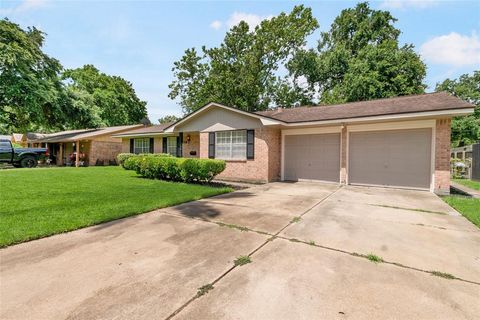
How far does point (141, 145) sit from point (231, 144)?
9838 millimetres

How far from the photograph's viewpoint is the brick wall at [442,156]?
27.6ft

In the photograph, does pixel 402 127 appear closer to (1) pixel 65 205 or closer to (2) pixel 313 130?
(2) pixel 313 130

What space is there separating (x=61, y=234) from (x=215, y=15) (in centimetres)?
1177

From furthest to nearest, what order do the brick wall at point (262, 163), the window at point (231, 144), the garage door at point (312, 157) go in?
the window at point (231, 144) < the brick wall at point (262, 163) < the garage door at point (312, 157)

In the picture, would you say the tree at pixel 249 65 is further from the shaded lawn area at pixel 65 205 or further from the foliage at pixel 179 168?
the shaded lawn area at pixel 65 205

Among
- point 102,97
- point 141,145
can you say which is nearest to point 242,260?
point 141,145

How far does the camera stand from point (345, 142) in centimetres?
1052

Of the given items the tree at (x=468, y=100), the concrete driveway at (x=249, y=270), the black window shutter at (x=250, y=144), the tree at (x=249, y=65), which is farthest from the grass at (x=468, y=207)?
the tree at (x=249, y=65)

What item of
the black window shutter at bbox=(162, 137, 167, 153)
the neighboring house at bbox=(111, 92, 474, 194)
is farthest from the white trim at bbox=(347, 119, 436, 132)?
the black window shutter at bbox=(162, 137, 167, 153)

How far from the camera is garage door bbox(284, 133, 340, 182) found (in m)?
10.9

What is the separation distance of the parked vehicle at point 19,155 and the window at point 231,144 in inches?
585

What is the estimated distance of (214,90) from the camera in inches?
1061

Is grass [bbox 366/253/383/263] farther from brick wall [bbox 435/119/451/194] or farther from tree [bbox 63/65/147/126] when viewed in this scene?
tree [bbox 63/65/147/126]

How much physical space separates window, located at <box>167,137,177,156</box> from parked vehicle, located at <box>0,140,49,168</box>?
10105 millimetres
